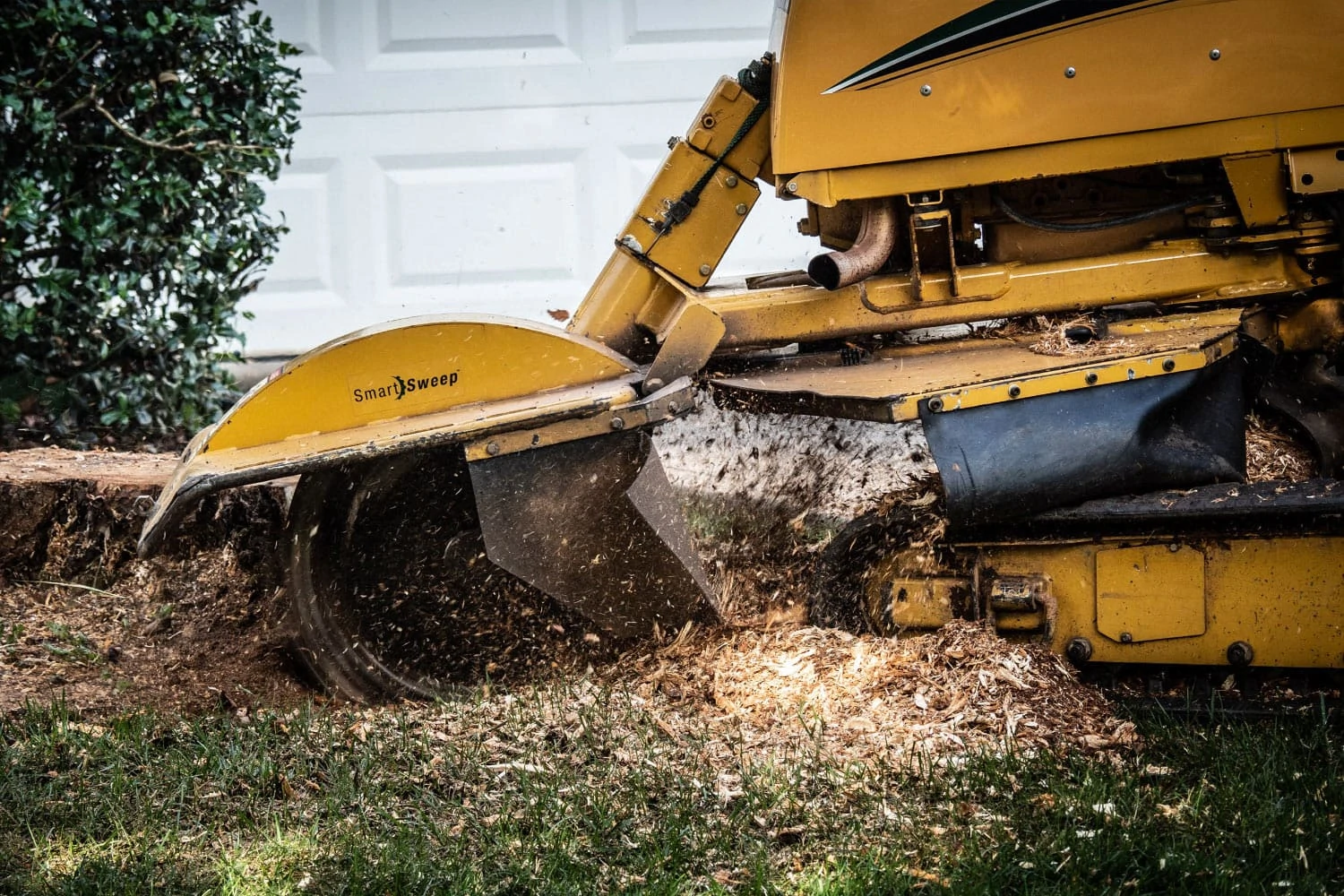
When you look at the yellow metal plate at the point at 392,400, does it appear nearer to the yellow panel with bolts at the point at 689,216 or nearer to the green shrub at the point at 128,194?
the yellow panel with bolts at the point at 689,216

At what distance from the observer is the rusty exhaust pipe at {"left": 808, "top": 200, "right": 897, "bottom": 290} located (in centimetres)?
328

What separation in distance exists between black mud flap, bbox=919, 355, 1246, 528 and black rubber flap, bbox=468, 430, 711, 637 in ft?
2.20

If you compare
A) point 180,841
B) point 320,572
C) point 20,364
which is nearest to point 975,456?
point 320,572

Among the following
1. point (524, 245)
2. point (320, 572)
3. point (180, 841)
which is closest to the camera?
point (180, 841)

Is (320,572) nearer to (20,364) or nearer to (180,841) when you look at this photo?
(180,841)

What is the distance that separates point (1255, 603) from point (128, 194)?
3.91 metres

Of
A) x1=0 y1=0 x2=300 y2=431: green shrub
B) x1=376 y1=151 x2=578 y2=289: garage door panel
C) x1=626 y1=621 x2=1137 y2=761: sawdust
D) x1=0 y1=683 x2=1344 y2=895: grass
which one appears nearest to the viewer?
x1=0 y1=683 x2=1344 y2=895: grass

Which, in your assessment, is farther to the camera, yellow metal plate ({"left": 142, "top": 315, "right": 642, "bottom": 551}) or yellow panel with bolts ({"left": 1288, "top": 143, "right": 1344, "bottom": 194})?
yellow panel with bolts ({"left": 1288, "top": 143, "right": 1344, "bottom": 194})

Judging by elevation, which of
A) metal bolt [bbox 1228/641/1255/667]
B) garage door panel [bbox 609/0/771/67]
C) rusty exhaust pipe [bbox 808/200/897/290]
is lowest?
metal bolt [bbox 1228/641/1255/667]

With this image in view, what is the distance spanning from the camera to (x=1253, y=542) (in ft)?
10.2

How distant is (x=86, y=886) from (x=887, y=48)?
2439 millimetres

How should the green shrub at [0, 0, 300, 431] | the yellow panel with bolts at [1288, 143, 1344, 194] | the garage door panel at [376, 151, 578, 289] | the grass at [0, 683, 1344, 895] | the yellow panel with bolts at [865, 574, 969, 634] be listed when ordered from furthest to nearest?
the garage door panel at [376, 151, 578, 289], the green shrub at [0, 0, 300, 431], the yellow panel with bolts at [865, 574, 969, 634], the yellow panel with bolts at [1288, 143, 1344, 194], the grass at [0, 683, 1344, 895]

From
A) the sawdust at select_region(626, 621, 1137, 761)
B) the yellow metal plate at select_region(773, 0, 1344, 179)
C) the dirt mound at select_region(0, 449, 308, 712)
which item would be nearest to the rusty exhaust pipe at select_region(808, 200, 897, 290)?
the yellow metal plate at select_region(773, 0, 1344, 179)

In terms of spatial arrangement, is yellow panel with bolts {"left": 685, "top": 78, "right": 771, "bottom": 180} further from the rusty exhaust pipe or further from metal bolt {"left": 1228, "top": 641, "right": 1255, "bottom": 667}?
metal bolt {"left": 1228, "top": 641, "right": 1255, "bottom": 667}
